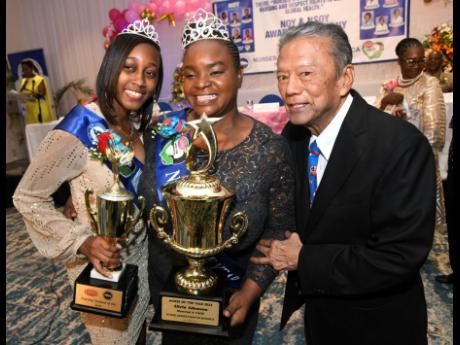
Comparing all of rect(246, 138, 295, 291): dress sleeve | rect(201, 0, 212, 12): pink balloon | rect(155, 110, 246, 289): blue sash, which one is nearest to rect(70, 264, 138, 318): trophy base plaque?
rect(155, 110, 246, 289): blue sash

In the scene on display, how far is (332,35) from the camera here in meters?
0.99

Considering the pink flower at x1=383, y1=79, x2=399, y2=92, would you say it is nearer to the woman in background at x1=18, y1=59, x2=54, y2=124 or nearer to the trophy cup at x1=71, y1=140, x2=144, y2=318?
the trophy cup at x1=71, y1=140, x2=144, y2=318

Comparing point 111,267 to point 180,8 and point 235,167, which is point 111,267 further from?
point 180,8

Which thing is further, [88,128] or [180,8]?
[180,8]

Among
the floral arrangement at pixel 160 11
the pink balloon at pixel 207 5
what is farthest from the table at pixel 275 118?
the floral arrangement at pixel 160 11

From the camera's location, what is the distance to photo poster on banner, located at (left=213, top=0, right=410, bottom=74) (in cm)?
523

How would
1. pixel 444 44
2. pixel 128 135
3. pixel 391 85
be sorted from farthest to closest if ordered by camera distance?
pixel 444 44
pixel 391 85
pixel 128 135

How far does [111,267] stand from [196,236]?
324mm

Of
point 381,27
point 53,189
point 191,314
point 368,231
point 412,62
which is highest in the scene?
point 381,27

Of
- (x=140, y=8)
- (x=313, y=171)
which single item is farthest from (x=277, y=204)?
(x=140, y=8)

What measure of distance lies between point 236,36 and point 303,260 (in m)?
5.59

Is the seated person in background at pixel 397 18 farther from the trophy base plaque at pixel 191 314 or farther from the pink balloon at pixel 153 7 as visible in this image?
the trophy base plaque at pixel 191 314

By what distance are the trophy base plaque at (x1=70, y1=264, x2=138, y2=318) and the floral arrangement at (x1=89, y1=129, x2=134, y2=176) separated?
36 cm

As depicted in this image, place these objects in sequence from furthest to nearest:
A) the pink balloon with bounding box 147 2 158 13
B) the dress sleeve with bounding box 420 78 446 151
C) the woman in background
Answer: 1. the pink balloon with bounding box 147 2 158 13
2. the woman in background
3. the dress sleeve with bounding box 420 78 446 151
